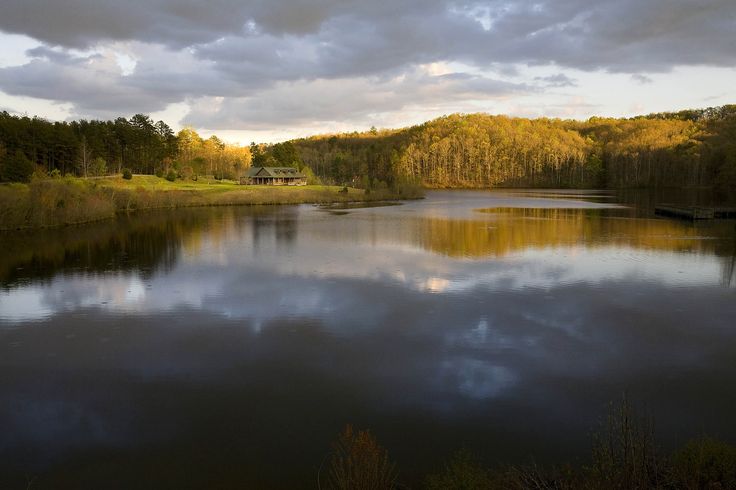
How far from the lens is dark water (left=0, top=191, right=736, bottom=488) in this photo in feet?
23.5

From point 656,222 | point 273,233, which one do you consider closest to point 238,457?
point 273,233

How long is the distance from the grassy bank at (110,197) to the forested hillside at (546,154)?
49968 millimetres

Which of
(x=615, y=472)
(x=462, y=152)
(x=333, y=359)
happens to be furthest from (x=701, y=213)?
(x=462, y=152)

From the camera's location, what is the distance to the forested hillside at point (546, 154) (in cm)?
10644

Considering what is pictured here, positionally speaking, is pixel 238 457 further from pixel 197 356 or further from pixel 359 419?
pixel 197 356

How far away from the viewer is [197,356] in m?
10.4

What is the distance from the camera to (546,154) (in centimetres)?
13150

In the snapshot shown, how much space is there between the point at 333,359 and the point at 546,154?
430 ft

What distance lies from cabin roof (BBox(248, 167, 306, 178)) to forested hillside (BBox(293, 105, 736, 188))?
29.9m

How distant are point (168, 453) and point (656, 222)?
122 ft

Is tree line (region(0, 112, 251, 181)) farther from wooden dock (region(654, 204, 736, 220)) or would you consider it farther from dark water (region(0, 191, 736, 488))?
wooden dock (region(654, 204, 736, 220))

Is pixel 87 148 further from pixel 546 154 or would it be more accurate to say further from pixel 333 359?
pixel 546 154

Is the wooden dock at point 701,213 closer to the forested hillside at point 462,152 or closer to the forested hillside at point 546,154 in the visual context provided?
the forested hillside at point 462,152

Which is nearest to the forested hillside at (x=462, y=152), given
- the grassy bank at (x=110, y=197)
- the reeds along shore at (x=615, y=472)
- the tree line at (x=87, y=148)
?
the tree line at (x=87, y=148)
